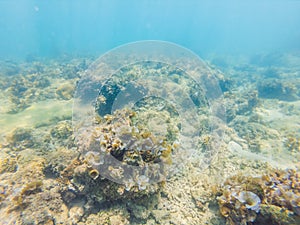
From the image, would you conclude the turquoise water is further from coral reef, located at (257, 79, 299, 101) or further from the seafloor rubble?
coral reef, located at (257, 79, 299, 101)

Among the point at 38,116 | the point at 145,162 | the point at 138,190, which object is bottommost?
the point at 38,116

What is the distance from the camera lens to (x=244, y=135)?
25.8 feet

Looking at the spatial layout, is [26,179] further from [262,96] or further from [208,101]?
[262,96]

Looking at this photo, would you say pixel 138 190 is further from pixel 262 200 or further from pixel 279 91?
pixel 279 91

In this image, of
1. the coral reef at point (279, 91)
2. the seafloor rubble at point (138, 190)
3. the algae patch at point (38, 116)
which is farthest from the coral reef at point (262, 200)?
the coral reef at point (279, 91)

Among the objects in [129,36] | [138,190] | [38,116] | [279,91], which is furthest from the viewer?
[129,36]

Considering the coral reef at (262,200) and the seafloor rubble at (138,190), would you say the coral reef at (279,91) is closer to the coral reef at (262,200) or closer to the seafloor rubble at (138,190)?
the seafloor rubble at (138,190)

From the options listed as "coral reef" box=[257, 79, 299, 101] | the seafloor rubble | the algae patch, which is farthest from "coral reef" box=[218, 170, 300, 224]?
"coral reef" box=[257, 79, 299, 101]

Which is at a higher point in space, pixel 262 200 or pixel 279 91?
pixel 279 91

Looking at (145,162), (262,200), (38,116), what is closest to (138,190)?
(145,162)

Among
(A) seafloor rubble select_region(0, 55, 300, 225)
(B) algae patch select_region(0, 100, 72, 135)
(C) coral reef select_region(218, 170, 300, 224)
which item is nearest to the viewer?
(C) coral reef select_region(218, 170, 300, 224)

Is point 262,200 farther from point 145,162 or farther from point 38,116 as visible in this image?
point 38,116

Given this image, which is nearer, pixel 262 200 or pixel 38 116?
pixel 262 200

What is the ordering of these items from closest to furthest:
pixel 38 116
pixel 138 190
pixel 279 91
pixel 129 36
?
1. pixel 138 190
2. pixel 38 116
3. pixel 279 91
4. pixel 129 36
